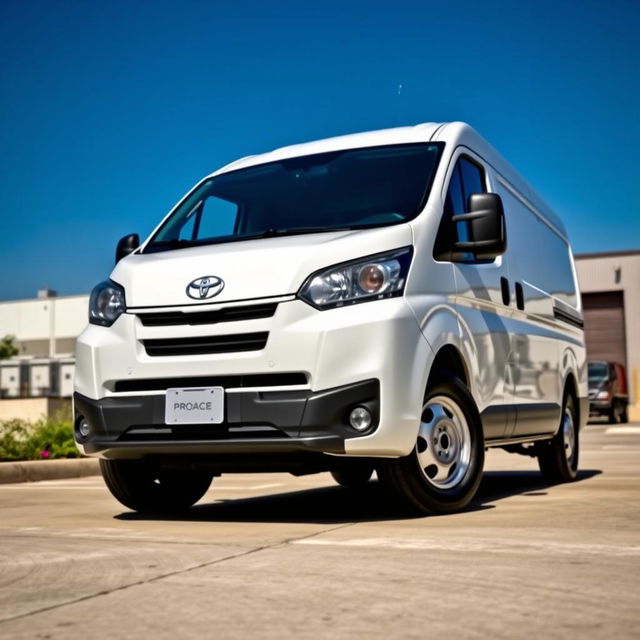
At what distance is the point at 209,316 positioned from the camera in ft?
17.9

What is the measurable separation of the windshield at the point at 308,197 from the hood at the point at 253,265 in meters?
0.26

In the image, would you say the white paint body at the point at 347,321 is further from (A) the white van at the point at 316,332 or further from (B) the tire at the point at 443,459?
(B) the tire at the point at 443,459

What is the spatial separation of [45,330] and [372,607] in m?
78.3

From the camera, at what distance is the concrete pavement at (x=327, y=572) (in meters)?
2.80

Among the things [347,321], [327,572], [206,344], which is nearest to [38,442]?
[206,344]

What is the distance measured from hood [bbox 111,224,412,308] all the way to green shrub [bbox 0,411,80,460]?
6.51 metres

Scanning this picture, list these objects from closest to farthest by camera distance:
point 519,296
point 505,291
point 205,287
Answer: point 205,287 → point 505,291 → point 519,296

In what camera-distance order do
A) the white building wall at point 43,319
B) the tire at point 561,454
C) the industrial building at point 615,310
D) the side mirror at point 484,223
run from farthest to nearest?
the white building wall at point 43,319, the industrial building at point 615,310, the tire at point 561,454, the side mirror at point 484,223

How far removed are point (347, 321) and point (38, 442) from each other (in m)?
7.87

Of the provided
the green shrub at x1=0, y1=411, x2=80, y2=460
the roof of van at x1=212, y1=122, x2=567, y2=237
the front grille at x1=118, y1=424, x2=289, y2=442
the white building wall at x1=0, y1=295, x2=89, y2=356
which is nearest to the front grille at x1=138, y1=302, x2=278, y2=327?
the front grille at x1=118, y1=424, x2=289, y2=442

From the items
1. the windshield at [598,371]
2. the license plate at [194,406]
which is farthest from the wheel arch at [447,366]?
the windshield at [598,371]

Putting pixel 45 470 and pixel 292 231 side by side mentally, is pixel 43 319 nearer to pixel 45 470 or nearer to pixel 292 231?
pixel 45 470

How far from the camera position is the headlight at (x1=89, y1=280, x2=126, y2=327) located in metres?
5.79

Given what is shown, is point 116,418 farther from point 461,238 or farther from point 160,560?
point 461,238
